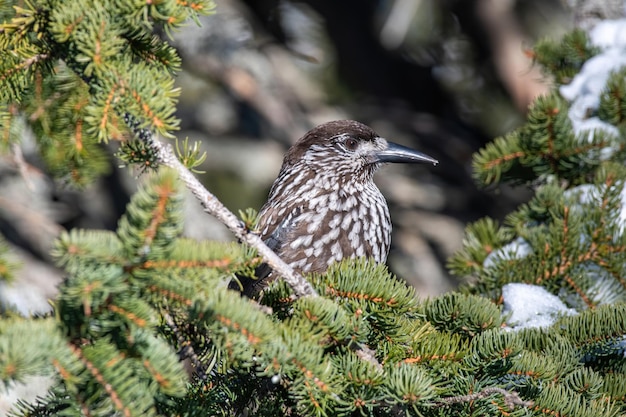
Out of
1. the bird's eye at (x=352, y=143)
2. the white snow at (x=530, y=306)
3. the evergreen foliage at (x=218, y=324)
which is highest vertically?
the bird's eye at (x=352, y=143)

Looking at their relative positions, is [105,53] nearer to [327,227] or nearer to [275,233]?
[275,233]

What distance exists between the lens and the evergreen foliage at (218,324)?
180cm

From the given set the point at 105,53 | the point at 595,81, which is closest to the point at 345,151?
the point at 595,81

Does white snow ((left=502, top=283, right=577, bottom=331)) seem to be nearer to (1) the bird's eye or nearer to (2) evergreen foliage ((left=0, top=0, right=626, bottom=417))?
(2) evergreen foliage ((left=0, top=0, right=626, bottom=417))

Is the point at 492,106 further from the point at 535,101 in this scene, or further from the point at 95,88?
the point at 95,88

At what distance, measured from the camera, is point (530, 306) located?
338 centimetres

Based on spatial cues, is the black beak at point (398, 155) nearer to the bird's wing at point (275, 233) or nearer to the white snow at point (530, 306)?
the bird's wing at point (275, 233)

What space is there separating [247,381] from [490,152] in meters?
2.28

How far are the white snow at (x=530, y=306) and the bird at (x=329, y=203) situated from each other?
0.66m

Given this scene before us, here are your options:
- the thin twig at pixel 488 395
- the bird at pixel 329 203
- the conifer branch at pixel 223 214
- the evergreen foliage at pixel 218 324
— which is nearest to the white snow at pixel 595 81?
the evergreen foliage at pixel 218 324

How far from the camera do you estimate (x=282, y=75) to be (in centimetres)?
697

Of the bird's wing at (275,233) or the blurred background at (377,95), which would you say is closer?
the bird's wing at (275,233)

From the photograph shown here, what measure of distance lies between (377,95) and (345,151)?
9.08 feet

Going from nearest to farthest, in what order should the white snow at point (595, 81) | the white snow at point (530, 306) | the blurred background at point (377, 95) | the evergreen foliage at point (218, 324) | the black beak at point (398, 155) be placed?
the evergreen foliage at point (218, 324) → the white snow at point (530, 306) → the black beak at point (398, 155) → the white snow at point (595, 81) → the blurred background at point (377, 95)
